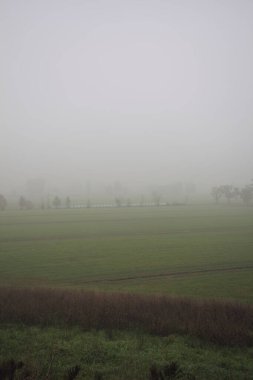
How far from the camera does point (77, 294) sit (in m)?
20.8

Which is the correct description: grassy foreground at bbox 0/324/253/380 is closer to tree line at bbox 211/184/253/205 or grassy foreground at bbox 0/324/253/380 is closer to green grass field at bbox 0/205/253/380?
green grass field at bbox 0/205/253/380

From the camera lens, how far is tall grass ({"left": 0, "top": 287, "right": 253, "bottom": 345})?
1614 centimetres

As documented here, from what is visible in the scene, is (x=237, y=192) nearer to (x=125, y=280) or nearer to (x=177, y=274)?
(x=177, y=274)

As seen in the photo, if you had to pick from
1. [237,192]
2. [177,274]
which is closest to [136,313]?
[177,274]

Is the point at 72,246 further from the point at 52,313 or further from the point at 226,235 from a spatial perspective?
the point at 226,235

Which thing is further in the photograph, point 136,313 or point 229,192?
point 229,192

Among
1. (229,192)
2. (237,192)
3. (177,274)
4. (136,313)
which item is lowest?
(177,274)

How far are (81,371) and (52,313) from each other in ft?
21.1

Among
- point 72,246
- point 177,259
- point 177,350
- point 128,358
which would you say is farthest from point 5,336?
point 72,246

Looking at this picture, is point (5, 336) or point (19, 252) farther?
point (19, 252)

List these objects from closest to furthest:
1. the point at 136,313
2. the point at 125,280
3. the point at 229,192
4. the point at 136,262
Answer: the point at 136,313
the point at 125,280
the point at 136,262
the point at 229,192

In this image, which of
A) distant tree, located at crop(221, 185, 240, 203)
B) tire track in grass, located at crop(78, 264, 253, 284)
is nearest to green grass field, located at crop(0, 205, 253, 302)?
tire track in grass, located at crop(78, 264, 253, 284)

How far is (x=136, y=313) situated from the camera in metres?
17.9

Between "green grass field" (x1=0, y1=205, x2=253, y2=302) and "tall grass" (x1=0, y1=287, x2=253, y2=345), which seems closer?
"tall grass" (x1=0, y1=287, x2=253, y2=345)
